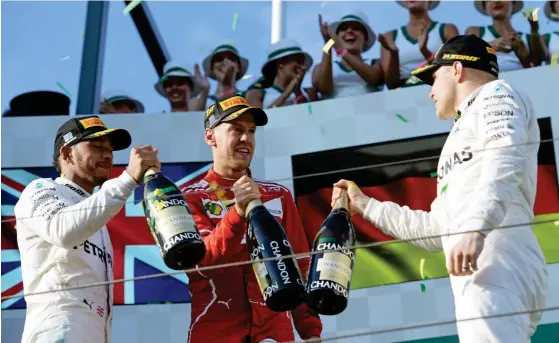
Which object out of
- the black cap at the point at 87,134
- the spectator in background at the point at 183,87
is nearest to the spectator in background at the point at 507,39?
the spectator in background at the point at 183,87

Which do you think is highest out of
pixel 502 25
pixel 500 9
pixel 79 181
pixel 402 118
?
pixel 500 9

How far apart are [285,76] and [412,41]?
80 centimetres

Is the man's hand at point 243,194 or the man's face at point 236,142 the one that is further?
the man's face at point 236,142

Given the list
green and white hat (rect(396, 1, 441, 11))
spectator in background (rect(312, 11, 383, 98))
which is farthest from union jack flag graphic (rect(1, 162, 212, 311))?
green and white hat (rect(396, 1, 441, 11))

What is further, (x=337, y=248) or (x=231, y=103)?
(x=231, y=103)

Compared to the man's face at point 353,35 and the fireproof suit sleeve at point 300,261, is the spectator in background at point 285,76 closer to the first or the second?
the man's face at point 353,35

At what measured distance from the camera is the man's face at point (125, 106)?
7.31m

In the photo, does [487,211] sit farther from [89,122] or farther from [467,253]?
[89,122]

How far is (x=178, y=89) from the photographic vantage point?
23.3 ft

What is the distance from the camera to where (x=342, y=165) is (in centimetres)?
654

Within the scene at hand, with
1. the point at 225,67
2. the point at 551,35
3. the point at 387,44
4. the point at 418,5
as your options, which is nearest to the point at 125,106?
the point at 225,67

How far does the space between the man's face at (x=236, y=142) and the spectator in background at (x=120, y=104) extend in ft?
10.3

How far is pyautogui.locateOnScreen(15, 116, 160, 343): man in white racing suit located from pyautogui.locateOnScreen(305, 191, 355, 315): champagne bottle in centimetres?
66

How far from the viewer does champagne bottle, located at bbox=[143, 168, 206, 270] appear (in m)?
3.60
